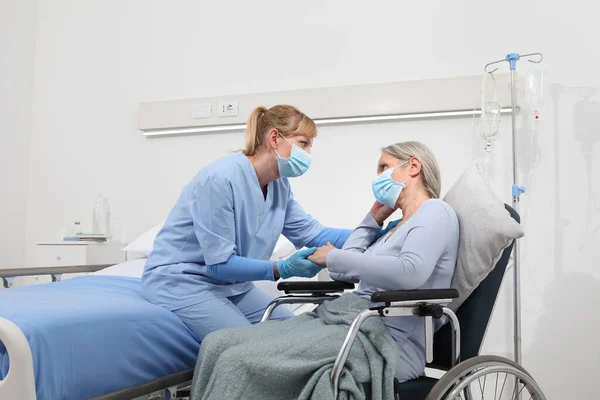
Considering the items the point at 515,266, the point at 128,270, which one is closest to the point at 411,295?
the point at 515,266

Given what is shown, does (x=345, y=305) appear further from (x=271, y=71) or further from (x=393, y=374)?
(x=271, y=71)

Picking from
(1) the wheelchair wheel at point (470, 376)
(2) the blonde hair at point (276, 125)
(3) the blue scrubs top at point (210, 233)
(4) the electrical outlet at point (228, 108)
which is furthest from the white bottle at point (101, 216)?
(1) the wheelchair wheel at point (470, 376)

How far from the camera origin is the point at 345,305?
5.74 ft

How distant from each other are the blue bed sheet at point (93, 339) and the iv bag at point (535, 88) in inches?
78.6

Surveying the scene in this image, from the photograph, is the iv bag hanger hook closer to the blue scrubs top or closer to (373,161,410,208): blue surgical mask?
(373,161,410,208): blue surgical mask

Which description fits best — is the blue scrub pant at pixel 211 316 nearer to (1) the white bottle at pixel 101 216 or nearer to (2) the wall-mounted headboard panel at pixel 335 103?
(2) the wall-mounted headboard panel at pixel 335 103

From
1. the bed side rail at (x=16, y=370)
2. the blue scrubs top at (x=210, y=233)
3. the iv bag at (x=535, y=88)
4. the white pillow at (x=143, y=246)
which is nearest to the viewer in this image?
the bed side rail at (x=16, y=370)

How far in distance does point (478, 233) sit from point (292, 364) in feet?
2.17

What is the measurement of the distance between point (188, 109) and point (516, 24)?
78.2 inches

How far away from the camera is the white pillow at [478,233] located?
1.64m

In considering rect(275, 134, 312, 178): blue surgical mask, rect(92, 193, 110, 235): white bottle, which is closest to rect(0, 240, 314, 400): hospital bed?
rect(275, 134, 312, 178): blue surgical mask

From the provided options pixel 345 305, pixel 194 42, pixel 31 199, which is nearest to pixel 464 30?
pixel 194 42

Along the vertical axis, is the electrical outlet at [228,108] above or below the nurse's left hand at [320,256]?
above

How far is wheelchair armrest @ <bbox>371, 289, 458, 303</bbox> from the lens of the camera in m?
1.46
